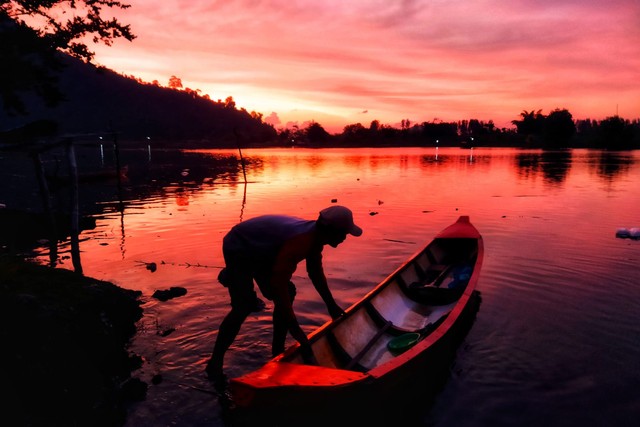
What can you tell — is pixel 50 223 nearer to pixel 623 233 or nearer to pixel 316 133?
pixel 623 233

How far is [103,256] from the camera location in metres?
12.6

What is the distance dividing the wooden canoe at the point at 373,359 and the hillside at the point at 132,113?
139919mm

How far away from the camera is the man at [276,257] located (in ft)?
14.9

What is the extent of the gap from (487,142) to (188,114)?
407 feet

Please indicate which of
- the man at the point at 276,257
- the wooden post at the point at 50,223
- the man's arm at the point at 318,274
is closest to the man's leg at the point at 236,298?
the man at the point at 276,257

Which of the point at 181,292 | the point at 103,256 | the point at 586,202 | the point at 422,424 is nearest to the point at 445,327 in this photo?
the point at 422,424

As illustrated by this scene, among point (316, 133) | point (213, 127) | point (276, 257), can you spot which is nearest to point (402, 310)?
point (276, 257)

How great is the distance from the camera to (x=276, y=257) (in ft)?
14.9

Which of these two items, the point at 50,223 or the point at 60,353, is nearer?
the point at 60,353

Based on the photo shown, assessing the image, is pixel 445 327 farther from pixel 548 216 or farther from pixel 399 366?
pixel 548 216

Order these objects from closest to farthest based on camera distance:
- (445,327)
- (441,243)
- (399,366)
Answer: (399,366), (445,327), (441,243)

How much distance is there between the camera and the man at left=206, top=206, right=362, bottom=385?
179 inches

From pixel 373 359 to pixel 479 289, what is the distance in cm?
496

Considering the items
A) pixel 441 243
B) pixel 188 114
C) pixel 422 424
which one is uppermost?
pixel 188 114
